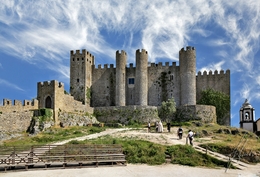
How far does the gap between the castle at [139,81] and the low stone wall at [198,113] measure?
4494mm

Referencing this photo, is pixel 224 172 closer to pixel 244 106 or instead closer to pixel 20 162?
pixel 20 162

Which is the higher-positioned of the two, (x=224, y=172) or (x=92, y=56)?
(x=92, y=56)

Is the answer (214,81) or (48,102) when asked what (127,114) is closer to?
(48,102)

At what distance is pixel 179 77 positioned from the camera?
52375 mm

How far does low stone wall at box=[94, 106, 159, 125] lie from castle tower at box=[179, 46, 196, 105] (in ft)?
22.8

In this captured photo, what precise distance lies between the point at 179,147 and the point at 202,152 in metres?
1.72

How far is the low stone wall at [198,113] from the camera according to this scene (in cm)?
4416

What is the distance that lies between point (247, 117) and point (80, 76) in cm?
2978

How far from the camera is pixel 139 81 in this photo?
2047 inches

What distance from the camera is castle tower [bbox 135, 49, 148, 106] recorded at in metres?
51.8

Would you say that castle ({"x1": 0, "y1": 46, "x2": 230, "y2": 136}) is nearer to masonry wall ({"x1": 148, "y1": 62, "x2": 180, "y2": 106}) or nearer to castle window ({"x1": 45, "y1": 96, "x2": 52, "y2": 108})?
masonry wall ({"x1": 148, "y1": 62, "x2": 180, "y2": 106})

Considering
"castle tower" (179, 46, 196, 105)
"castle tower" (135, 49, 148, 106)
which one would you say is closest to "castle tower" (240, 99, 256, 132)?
"castle tower" (179, 46, 196, 105)

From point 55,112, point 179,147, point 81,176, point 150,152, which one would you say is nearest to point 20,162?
point 81,176

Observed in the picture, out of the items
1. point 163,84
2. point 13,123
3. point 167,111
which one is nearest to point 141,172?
point 13,123
